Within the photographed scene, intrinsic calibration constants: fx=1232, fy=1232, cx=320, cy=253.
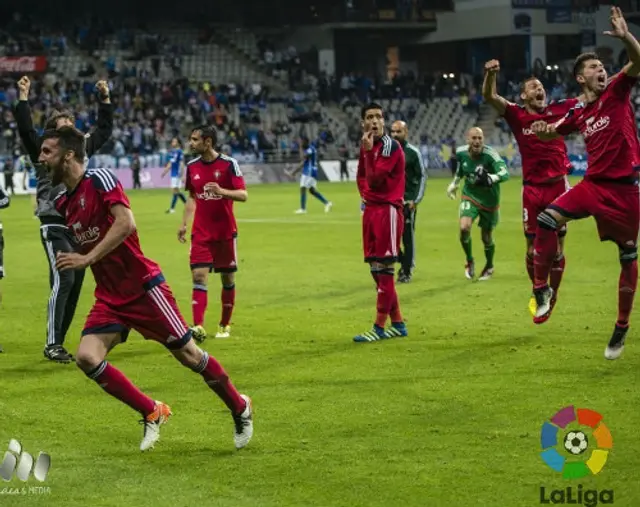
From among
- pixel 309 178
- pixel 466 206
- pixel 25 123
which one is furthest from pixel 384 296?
pixel 309 178

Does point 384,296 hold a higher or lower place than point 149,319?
lower

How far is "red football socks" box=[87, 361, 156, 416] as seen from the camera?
25.8 ft

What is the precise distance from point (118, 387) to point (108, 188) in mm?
1278

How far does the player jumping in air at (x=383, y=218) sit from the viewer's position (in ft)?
41.1

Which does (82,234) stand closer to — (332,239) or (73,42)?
(332,239)

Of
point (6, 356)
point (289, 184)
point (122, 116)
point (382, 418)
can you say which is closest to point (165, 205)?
point (289, 184)

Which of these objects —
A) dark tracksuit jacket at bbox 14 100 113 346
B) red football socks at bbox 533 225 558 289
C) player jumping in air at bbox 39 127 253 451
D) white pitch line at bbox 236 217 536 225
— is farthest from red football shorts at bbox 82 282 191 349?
white pitch line at bbox 236 217 536 225

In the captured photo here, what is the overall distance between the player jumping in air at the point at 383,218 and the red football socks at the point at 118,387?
4701 mm

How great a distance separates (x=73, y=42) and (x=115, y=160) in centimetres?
1452

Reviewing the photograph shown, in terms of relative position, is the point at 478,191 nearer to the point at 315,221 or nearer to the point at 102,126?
the point at 102,126

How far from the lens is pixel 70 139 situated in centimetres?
777

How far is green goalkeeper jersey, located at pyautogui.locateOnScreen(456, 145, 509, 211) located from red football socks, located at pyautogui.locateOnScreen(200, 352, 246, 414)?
10308mm

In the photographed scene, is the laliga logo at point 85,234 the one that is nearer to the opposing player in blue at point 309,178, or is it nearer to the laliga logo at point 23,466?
the laliga logo at point 23,466

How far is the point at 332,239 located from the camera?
83.8 feet
